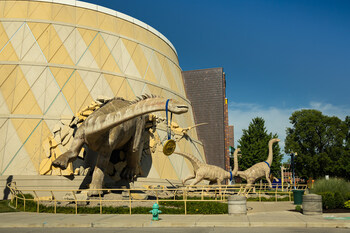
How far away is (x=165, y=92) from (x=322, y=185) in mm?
19355

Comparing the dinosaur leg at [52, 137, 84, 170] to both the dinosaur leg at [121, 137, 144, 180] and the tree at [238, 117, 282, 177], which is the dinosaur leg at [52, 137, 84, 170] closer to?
the dinosaur leg at [121, 137, 144, 180]

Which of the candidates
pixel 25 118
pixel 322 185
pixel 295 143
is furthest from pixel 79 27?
pixel 295 143

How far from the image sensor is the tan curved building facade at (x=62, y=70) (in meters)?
23.9

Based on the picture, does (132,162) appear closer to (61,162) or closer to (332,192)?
(61,162)

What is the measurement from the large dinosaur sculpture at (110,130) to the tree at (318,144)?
33692 mm

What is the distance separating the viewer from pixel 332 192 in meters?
15.8

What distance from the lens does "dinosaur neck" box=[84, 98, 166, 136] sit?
14.9m

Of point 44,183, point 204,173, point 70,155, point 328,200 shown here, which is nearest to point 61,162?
point 70,155

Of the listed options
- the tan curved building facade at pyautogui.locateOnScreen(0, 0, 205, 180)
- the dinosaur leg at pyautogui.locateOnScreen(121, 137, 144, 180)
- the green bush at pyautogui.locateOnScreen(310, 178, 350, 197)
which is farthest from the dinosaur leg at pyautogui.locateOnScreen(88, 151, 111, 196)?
the green bush at pyautogui.locateOnScreen(310, 178, 350, 197)

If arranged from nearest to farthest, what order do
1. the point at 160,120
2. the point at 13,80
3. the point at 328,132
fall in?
the point at 13,80 → the point at 160,120 → the point at 328,132

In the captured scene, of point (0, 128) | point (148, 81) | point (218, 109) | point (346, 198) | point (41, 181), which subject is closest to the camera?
point (346, 198)

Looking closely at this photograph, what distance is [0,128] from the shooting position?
23703 mm

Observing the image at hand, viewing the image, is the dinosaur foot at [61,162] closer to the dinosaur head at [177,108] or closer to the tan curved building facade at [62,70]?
the dinosaur head at [177,108]

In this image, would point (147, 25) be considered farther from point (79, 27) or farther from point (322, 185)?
point (322, 185)
